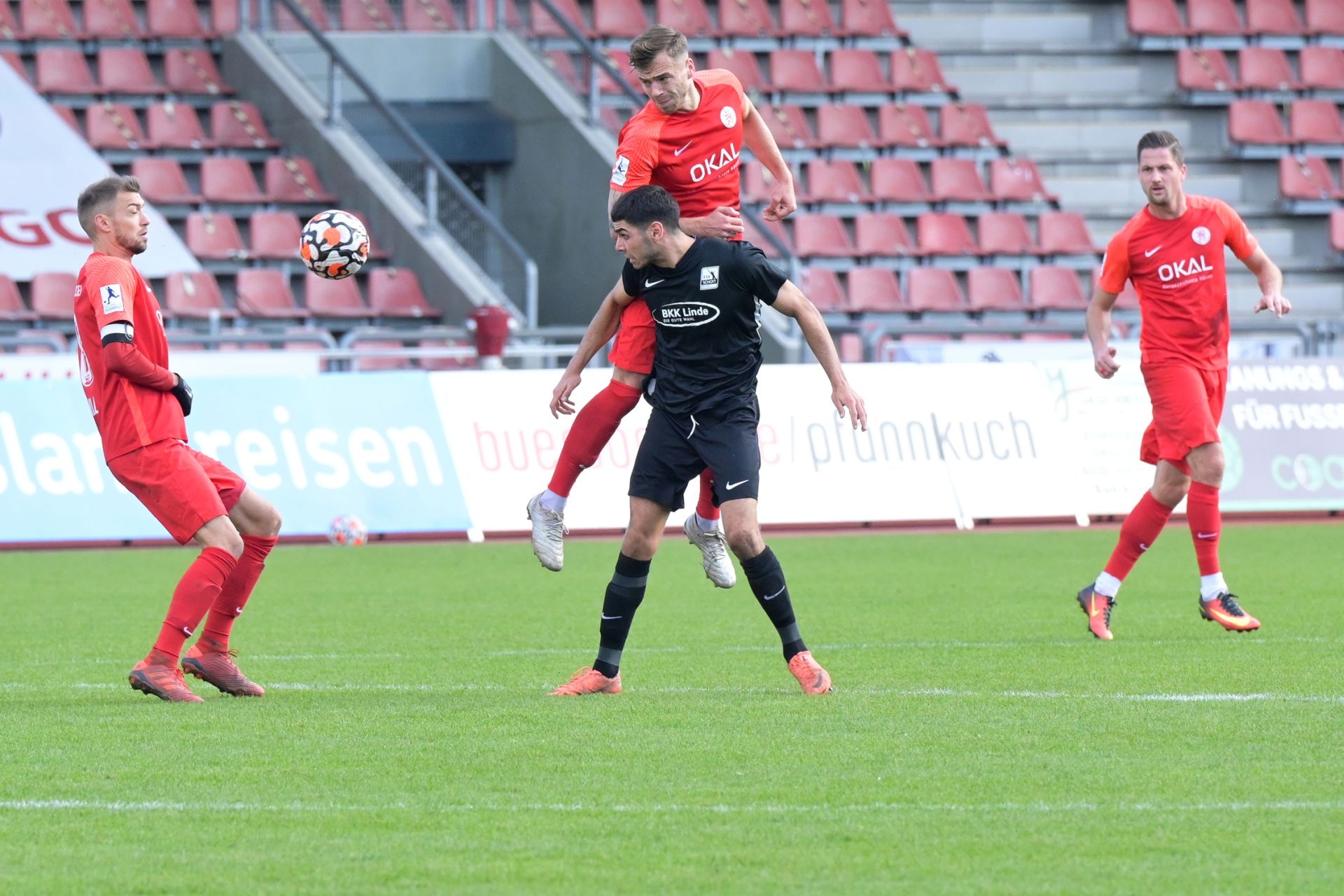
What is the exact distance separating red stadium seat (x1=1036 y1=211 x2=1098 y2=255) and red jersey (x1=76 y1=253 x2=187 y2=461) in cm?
1705

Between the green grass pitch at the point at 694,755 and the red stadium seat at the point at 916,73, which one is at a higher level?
the green grass pitch at the point at 694,755

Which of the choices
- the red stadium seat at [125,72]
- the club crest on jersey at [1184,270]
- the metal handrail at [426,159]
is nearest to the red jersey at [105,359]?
the club crest on jersey at [1184,270]

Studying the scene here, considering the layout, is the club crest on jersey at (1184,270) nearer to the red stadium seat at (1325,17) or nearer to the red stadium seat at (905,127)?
the red stadium seat at (905,127)

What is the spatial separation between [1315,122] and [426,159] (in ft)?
38.0

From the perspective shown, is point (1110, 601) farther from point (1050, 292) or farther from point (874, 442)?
point (1050, 292)

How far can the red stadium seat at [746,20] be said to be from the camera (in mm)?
24625

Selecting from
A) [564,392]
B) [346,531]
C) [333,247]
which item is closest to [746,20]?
[346,531]

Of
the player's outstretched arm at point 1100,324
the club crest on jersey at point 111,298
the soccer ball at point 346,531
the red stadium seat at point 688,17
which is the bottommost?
the soccer ball at point 346,531

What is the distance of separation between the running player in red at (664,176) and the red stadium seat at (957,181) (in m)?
15.8

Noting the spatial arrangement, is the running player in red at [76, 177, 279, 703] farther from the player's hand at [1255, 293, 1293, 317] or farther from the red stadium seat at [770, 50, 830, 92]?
the red stadium seat at [770, 50, 830, 92]

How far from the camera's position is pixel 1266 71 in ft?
84.6

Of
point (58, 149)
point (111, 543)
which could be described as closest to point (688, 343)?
point (111, 543)

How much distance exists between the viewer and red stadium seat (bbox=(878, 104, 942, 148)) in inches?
947

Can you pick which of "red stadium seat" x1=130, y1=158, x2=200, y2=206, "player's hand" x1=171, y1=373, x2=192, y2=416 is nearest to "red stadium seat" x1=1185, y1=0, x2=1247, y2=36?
"red stadium seat" x1=130, y1=158, x2=200, y2=206
